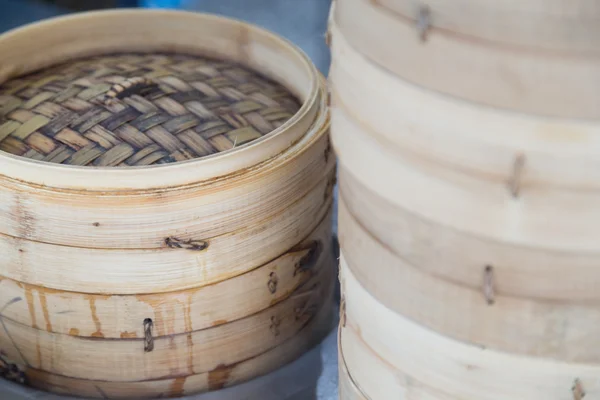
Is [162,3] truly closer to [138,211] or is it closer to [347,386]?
[138,211]

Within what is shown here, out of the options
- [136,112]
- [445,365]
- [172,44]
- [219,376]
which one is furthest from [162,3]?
[445,365]

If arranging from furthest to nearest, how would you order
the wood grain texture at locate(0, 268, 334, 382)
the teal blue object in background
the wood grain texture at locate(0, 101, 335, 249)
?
the teal blue object in background → the wood grain texture at locate(0, 268, 334, 382) → the wood grain texture at locate(0, 101, 335, 249)

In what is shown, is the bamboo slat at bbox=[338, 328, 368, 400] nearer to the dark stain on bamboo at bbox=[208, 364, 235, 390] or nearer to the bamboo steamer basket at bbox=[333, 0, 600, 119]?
the dark stain on bamboo at bbox=[208, 364, 235, 390]

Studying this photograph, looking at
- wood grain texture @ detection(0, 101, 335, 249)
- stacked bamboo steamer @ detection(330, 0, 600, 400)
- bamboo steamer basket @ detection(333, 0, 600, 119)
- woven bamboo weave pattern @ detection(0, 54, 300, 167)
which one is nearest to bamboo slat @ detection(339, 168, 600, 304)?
stacked bamboo steamer @ detection(330, 0, 600, 400)

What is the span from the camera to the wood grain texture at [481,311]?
759 mm

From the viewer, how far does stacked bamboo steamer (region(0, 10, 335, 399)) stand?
1.14m

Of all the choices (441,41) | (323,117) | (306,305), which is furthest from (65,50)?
(441,41)

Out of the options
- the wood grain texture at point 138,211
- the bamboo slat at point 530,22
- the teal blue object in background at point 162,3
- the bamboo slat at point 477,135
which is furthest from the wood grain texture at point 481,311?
the teal blue object in background at point 162,3

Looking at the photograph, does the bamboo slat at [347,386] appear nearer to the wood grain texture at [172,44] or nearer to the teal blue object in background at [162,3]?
the wood grain texture at [172,44]

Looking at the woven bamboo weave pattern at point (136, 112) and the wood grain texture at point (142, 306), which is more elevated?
the woven bamboo weave pattern at point (136, 112)

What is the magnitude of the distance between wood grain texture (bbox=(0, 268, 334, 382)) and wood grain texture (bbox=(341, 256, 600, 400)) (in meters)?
0.37

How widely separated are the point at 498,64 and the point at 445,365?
1.09 feet

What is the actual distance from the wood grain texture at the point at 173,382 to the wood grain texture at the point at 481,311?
513 millimetres

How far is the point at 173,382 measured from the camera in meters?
1.29
